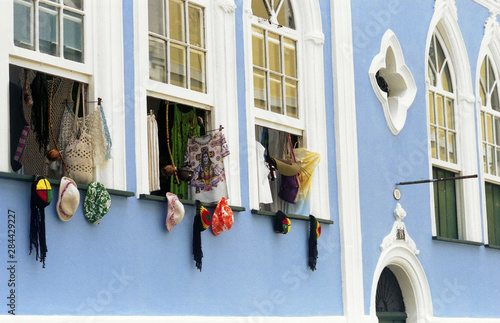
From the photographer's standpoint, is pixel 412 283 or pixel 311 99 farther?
pixel 412 283

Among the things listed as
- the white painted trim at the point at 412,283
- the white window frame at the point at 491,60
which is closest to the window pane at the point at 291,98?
the white painted trim at the point at 412,283

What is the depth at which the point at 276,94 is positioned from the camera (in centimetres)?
1195

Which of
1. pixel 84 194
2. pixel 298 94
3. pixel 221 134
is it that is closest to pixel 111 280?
pixel 84 194

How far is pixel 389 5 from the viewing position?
14188mm

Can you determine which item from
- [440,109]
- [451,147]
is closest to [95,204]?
[440,109]

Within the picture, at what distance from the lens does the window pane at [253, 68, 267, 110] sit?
1161cm

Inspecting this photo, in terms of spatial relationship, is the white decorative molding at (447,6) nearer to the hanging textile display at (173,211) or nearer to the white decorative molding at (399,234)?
the white decorative molding at (399,234)

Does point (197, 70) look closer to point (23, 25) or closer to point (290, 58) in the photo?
point (290, 58)

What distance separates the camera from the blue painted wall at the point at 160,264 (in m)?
8.48

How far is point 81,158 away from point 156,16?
2.03 meters

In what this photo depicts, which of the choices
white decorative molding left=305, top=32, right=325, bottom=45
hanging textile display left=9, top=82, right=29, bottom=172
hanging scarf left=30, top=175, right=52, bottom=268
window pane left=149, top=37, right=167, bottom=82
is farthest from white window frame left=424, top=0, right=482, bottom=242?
hanging scarf left=30, top=175, right=52, bottom=268

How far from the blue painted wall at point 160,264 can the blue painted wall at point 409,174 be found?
80cm

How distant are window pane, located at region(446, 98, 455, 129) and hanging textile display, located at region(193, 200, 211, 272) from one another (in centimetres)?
652

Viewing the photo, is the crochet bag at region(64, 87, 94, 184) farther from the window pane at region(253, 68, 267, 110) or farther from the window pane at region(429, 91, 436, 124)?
the window pane at region(429, 91, 436, 124)
